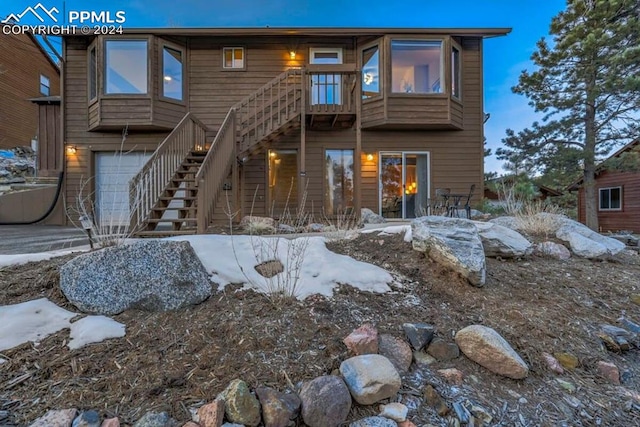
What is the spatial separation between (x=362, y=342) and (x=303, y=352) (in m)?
A: 0.38

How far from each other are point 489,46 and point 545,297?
60.2 feet

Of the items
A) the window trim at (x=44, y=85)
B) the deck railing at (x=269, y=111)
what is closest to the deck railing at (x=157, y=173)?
the deck railing at (x=269, y=111)

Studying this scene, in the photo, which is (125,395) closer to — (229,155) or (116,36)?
(229,155)

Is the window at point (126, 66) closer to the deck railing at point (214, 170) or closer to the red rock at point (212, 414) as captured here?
the deck railing at point (214, 170)

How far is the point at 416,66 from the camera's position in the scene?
830cm

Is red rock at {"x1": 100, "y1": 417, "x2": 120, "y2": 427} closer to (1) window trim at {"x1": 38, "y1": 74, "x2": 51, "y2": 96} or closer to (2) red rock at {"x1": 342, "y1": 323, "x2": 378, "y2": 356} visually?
(2) red rock at {"x1": 342, "y1": 323, "x2": 378, "y2": 356}

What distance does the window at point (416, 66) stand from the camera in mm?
8133

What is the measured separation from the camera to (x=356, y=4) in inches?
557

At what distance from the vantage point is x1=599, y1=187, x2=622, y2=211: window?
13.9m

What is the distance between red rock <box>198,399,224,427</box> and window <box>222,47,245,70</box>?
28.9ft

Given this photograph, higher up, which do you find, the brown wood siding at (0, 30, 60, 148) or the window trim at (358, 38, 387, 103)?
the brown wood siding at (0, 30, 60, 148)

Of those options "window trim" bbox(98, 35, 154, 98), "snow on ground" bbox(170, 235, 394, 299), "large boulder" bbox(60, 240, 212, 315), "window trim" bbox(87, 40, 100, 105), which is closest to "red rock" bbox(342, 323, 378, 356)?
"snow on ground" bbox(170, 235, 394, 299)

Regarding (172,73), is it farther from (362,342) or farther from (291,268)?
(362,342)

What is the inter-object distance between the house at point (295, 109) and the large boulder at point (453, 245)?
4.60m
